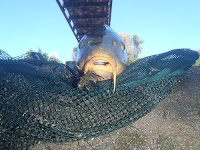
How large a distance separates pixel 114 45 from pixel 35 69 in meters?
1.33

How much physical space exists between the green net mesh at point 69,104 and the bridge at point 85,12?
4.71 meters

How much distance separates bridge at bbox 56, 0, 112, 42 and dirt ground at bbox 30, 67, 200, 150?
207 inches

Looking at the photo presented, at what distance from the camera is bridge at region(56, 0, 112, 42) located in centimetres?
629

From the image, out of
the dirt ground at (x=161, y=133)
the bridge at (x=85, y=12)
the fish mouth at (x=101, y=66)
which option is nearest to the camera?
the dirt ground at (x=161, y=133)

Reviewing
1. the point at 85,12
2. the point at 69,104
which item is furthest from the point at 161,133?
the point at 85,12

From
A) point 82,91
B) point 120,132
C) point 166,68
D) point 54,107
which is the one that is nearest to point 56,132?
point 54,107

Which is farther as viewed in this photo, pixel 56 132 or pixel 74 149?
pixel 74 149

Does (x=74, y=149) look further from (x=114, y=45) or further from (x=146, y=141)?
(x=114, y=45)

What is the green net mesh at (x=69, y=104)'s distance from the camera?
172 cm

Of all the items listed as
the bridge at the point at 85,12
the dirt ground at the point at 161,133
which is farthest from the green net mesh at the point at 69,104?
the bridge at the point at 85,12

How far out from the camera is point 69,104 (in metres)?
1.87

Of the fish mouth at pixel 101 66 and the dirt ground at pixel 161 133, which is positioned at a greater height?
the fish mouth at pixel 101 66

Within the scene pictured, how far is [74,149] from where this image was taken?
1.90 meters

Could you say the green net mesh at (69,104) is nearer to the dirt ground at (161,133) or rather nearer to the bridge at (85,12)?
the dirt ground at (161,133)
